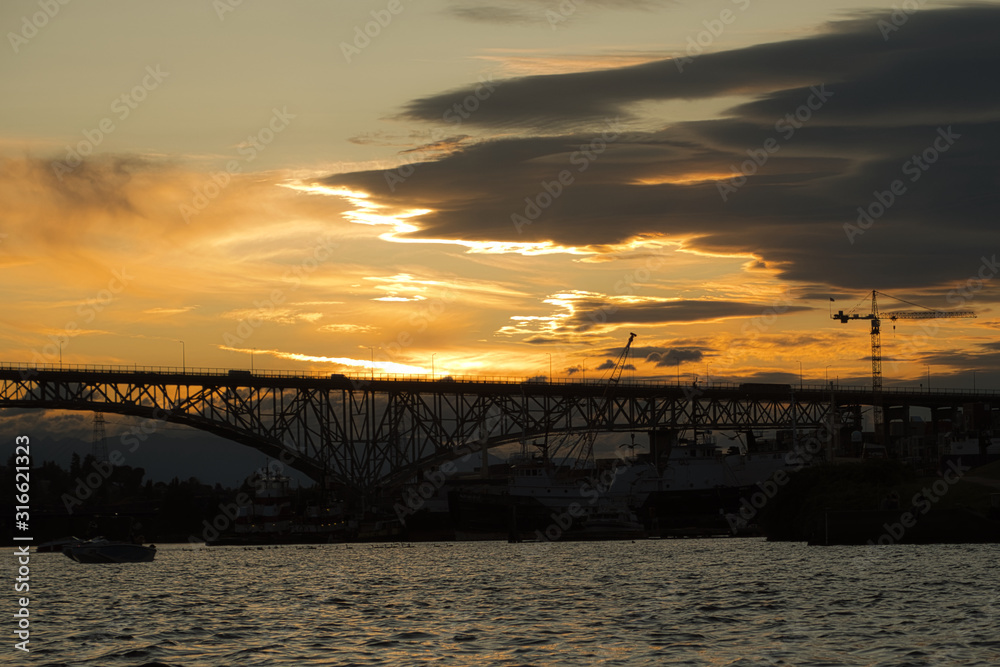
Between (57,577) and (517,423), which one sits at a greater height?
(517,423)

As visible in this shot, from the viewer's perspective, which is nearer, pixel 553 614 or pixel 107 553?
pixel 553 614

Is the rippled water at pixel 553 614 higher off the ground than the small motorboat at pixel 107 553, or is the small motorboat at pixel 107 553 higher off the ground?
the rippled water at pixel 553 614

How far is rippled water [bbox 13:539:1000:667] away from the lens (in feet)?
113

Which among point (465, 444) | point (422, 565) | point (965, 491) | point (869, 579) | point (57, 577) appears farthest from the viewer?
point (465, 444)

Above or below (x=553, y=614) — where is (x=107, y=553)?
below

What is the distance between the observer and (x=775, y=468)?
168m

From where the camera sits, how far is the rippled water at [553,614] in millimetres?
34375

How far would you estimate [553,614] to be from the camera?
4572 cm

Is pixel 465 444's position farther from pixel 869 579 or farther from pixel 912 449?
pixel 869 579

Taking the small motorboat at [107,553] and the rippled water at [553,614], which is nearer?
the rippled water at [553,614]

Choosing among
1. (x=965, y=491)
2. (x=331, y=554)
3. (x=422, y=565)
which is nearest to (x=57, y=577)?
(x=422, y=565)

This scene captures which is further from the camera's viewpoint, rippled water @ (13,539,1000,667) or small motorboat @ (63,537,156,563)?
small motorboat @ (63,537,156,563)

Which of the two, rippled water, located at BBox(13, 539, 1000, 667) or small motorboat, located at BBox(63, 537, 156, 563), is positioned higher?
rippled water, located at BBox(13, 539, 1000, 667)

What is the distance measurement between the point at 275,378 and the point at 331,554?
1678 inches
